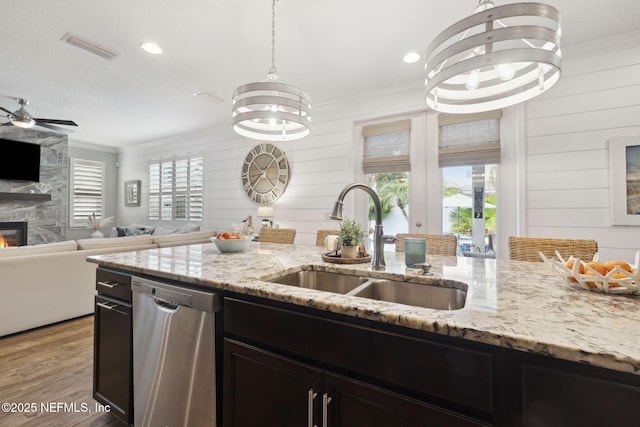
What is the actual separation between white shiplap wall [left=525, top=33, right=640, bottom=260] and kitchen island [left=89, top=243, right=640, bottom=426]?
6.53 feet

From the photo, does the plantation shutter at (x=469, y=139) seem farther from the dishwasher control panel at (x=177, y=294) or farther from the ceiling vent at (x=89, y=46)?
the ceiling vent at (x=89, y=46)

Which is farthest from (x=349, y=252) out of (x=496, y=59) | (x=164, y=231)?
(x=164, y=231)

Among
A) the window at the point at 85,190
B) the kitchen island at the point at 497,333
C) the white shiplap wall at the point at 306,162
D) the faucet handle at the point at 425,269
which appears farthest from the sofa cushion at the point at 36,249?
the window at the point at 85,190

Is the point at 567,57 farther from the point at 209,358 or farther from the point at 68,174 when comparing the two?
the point at 68,174

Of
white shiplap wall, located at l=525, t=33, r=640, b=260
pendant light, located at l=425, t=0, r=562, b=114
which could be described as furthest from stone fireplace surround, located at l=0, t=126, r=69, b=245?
white shiplap wall, located at l=525, t=33, r=640, b=260

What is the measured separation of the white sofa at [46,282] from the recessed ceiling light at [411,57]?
12.2 feet

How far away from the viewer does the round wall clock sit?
4.61m

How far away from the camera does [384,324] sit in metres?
0.86

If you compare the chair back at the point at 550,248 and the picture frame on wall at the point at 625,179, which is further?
the picture frame on wall at the point at 625,179

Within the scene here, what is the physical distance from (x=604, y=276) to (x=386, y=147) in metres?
3.01

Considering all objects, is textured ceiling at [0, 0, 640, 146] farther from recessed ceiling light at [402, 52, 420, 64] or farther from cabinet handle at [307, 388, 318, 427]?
cabinet handle at [307, 388, 318, 427]

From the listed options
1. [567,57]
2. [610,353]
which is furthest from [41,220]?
[567,57]

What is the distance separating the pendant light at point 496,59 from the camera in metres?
1.06

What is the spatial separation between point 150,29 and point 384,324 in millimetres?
3000
